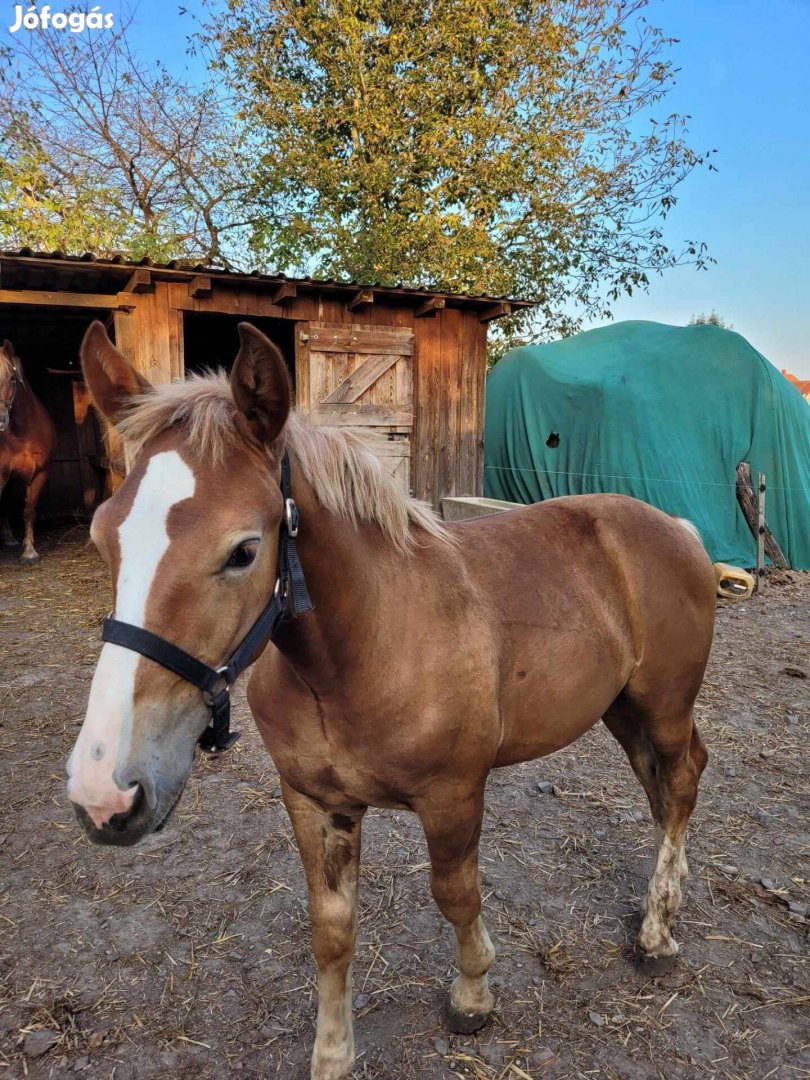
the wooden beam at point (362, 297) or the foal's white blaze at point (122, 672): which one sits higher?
the wooden beam at point (362, 297)

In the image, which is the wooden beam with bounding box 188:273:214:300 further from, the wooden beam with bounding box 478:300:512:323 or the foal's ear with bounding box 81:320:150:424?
the foal's ear with bounding box 81:320:150:424

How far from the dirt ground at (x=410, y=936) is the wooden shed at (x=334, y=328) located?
4.56 meters

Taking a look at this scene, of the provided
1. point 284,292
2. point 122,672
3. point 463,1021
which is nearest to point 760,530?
point 284,292

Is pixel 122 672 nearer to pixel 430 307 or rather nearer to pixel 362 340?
pixel 362 340

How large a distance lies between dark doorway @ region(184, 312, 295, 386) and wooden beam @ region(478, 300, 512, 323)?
2574 millimetres

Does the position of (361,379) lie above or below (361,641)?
above

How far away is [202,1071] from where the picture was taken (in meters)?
1.71

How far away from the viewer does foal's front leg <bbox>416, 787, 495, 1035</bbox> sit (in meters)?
1.56

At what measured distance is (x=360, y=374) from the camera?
24.6ft

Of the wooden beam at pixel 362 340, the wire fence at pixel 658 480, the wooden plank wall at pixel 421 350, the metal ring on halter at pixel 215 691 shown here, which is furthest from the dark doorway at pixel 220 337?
the metal ring on halter at pixel 215 691

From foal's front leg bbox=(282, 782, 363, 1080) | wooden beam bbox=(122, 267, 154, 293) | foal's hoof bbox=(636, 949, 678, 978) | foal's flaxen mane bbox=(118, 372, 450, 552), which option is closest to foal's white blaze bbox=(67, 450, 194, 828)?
foal's flaxen mane bbox=(118, 372, 450, 552)

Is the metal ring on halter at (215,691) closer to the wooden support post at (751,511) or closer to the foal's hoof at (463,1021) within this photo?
the foal's hoof at (463,1021)

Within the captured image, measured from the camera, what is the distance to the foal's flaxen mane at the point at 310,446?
117 cm

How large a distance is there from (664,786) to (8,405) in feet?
25.1
